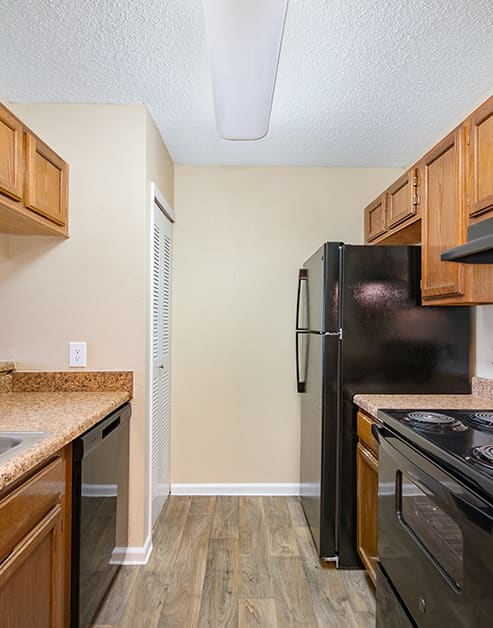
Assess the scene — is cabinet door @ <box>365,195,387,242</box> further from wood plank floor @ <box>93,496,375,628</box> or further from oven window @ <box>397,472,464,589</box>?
wood plank floor @ <box>93,496,375,628</box>

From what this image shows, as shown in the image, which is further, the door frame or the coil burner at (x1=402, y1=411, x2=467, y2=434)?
the door frame

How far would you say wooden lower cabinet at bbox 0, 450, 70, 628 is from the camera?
1.09 metres

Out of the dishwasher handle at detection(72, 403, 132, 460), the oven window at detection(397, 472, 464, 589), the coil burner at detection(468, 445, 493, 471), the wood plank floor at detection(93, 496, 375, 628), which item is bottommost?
the wood plank floor at detection(93, 496, 375, 628)

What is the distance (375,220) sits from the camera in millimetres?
2924

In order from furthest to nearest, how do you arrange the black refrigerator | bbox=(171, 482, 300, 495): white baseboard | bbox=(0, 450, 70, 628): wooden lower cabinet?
1. bbox=(171, 482, 300, 495): white baseboard
2. the black refrigerator
3. bbox=(0, 450, 70, 628): wooden lower cabinet

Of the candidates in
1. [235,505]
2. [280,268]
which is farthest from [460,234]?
[235,505]

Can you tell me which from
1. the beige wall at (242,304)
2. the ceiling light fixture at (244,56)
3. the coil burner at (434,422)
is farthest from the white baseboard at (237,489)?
the ceiling light fixture at (244,56)

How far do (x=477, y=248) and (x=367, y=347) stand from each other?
2.88 feet

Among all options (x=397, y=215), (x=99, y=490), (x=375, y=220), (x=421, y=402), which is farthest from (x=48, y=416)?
(x=375, y=220)

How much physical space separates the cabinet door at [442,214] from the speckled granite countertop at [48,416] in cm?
158

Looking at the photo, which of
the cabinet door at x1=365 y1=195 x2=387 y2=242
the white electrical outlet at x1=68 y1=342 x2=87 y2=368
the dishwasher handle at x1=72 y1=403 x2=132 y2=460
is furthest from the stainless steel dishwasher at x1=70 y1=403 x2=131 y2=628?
the cabinet door at x1=365 y1=195 x2=387 y2=242

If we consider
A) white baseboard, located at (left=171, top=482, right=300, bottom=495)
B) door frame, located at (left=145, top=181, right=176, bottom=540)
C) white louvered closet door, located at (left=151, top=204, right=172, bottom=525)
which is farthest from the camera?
white baseboard, located at (left=171, top=482, right=300, bottom=495)

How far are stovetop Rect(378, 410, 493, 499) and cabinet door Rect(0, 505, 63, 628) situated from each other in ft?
3.87

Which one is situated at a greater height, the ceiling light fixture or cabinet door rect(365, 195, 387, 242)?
the ceiling light fixture
